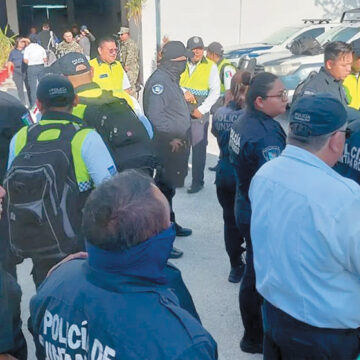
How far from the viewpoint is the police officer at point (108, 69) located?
6.01m

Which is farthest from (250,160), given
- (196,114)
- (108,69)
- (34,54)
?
(34,54)

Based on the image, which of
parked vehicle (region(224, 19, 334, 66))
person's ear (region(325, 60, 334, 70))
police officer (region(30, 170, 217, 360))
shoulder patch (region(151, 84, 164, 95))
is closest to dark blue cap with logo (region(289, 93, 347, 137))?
police officer (region(30, 170, 217, 360))

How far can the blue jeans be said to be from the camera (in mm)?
2178

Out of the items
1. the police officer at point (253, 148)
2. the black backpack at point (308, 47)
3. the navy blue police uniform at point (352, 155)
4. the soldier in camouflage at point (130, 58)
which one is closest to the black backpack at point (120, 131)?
the police officer at point (253, 148)

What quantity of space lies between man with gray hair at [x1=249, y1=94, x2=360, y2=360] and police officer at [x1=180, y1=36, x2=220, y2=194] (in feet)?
14.3

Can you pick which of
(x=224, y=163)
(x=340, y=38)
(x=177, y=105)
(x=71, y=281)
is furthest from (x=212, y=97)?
(x=340, y=38)

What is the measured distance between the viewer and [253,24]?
63.7ft

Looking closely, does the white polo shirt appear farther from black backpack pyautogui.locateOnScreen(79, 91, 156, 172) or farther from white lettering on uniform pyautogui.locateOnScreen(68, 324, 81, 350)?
white lettering on uniform pyautogui.locateOnScreen(68, 324, 81, 350)

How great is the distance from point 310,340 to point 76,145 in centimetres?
155

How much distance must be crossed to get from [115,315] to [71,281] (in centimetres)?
21

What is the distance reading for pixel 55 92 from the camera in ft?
10.2

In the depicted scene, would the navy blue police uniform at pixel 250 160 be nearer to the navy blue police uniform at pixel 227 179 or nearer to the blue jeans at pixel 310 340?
the navy blue police uniform at pixel 227 179

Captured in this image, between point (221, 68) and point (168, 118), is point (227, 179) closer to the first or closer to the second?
point (168, 118)

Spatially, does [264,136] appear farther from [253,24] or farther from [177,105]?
[253,24]
